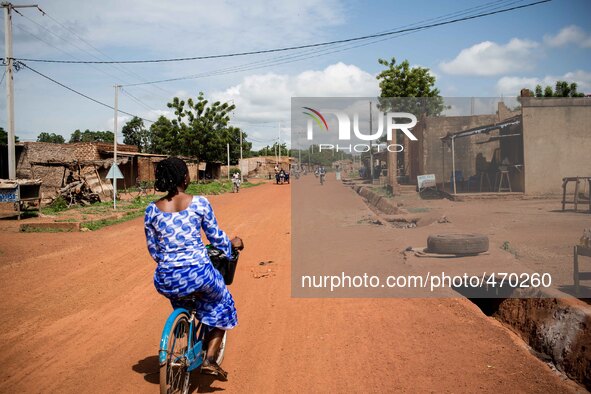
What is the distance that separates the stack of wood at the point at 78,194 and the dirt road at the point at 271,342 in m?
14.2

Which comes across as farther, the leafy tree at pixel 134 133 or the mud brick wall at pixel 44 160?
the leafy tree at pixel 134 133

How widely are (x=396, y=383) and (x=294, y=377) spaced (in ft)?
2.75

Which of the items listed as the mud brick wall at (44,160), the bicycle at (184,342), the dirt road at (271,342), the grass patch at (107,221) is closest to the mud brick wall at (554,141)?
the dirt road at (271,342)

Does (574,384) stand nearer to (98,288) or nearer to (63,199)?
(98,288)

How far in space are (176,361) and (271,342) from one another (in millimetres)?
1566

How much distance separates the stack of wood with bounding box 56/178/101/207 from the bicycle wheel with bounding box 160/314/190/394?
64.3ft

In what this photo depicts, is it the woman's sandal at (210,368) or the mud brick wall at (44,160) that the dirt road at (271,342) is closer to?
the woman's sandal at (210,368)

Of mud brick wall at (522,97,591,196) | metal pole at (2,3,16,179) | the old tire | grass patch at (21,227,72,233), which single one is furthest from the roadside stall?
mud brick wall at (522,97,591,196)

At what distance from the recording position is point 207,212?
333 cm

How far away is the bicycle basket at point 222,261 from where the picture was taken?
3.60m

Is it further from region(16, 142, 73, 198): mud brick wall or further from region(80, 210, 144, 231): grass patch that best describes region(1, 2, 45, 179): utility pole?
region(16, 142, 73, 198): mud brick wall

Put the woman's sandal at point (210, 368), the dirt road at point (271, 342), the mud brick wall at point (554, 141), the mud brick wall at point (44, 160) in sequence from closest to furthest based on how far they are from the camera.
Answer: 1. the woman's sandal at point (210, 368)
2. the dirt road at point (271, 342)
3. the mud brick wall at point (554, 141)
4. the mud brick wall at point (44, 160)

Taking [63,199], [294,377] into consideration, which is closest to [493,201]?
[294,377]

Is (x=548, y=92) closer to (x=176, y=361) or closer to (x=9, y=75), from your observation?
(x=9, y=75)
